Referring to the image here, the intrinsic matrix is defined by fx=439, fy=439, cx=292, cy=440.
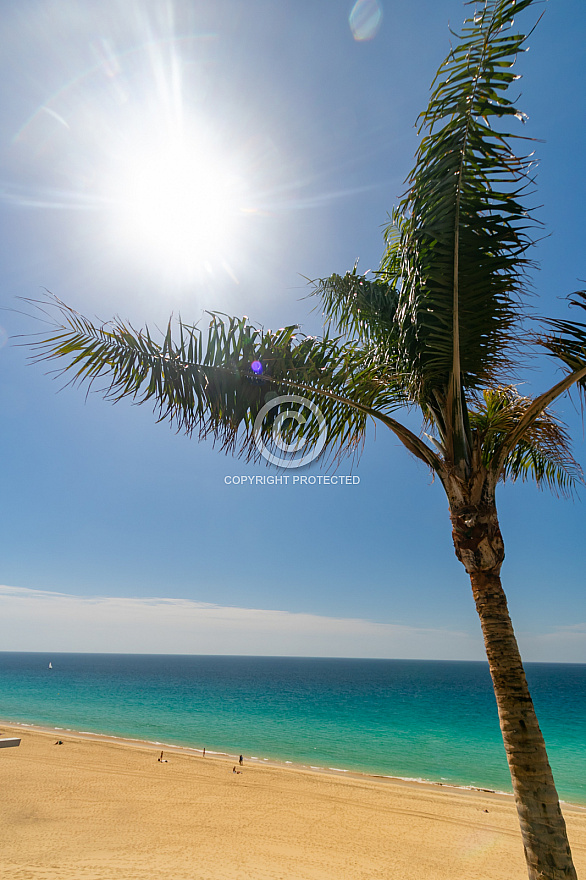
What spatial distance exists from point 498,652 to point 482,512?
1.13 metres

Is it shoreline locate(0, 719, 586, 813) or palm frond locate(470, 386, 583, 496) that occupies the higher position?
palm frond locate(470, 386, 583, 496)

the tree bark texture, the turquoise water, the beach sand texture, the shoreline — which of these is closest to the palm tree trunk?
the tree bark texture

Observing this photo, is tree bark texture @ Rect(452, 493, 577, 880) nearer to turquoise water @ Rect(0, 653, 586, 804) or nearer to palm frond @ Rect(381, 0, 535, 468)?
palm frond @ Rect(381, 0, 535, 468)

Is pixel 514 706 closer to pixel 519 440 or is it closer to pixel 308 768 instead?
pixel 519 440

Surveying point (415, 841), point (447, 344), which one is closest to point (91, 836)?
point (415, 841)

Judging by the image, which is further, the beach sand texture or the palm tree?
the beach sand texture

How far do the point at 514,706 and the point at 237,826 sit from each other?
11557 mm

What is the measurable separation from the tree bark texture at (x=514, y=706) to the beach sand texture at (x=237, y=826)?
7.21 metres

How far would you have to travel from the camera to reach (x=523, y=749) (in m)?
3.32

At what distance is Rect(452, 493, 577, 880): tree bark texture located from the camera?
3.14 m

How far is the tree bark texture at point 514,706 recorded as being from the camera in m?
3.14

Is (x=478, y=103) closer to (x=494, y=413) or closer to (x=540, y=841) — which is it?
(x=494, y=413)

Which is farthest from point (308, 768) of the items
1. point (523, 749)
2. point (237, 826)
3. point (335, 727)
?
point (523, 749)

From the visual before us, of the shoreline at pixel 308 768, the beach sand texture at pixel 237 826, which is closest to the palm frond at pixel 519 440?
the beach sand texture at pixel 237 826
